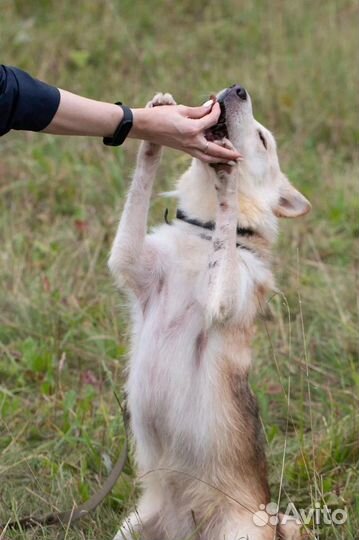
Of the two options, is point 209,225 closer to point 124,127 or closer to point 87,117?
point 124,127

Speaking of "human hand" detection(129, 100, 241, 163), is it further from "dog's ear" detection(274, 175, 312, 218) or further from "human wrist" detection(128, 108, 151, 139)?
"dog's ear" detection(274, 175, 312, 218)

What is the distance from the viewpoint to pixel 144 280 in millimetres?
4590

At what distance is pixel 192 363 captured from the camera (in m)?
4.36

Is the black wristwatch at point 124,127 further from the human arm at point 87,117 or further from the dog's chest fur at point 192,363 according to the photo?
the dog's chest fur at point 192,363

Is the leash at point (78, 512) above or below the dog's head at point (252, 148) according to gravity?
below

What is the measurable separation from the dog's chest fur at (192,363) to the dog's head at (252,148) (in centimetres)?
44

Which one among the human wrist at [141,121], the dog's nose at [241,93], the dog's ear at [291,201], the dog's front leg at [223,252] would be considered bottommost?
the dog's front leg at [223,252]

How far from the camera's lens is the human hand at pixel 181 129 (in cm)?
409

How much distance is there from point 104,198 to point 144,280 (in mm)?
2883

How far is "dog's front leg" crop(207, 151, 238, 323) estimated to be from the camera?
13.6 feet

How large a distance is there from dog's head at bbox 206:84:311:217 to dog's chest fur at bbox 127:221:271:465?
0.44 m

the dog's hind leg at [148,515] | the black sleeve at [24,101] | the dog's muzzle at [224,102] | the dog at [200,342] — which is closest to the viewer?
the black sleeve at [24,101]

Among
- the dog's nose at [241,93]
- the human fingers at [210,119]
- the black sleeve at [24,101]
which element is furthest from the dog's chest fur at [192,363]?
the black sleeve at [24,101]

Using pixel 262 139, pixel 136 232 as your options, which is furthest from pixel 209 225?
pixel 262 139
